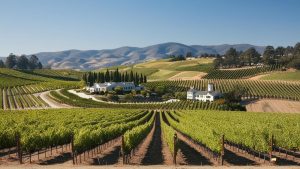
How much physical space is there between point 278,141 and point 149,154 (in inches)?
580

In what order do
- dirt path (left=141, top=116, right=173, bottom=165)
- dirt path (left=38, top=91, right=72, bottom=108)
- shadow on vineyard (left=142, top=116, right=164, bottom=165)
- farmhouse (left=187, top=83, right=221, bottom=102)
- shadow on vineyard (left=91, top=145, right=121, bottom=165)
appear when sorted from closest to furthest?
shadow on vineyard (left=91, top=145, right=121, bottom=165) → dirt path (left=141, top=116, right=173, bottom=165) → shadow on vineyard (left=142, top=116, right=164, bottom=165) → dirt path (left=38, top=91, right=72, bottom=108) → farmhouse (left=187, top=83, right=221, bottom=102)

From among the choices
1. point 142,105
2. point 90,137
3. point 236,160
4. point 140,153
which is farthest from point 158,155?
point 142,105

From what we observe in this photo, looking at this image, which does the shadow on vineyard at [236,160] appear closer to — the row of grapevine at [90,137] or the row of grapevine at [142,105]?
the row of grapevine at [90,137]

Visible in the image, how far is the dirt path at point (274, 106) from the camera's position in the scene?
443ft

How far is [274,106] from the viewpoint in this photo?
142750 millimetres

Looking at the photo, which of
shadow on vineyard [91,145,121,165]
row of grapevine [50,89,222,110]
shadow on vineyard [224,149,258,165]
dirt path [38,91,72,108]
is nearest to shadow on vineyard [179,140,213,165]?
shadow on vineyard [224,149,258,165]

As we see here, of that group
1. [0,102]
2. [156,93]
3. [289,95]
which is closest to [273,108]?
[289,95]

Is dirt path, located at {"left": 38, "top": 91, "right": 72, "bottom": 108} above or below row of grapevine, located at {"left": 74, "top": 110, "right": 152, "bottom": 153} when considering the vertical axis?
below

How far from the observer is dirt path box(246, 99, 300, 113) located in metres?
135

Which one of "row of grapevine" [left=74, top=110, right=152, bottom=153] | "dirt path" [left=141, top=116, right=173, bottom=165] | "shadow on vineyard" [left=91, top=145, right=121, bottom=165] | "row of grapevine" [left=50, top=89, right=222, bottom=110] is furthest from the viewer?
"row of grapevine" [left=50, top=89, right=222, bottom=110]

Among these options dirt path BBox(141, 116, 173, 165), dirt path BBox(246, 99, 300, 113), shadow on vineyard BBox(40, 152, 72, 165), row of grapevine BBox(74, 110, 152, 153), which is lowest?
dirt path BBox(246, 99, 300, 113)

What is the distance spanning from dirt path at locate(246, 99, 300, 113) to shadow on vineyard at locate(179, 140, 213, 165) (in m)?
95.2

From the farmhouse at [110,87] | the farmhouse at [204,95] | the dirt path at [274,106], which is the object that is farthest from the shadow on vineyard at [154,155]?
the farmhouse at [110,87]

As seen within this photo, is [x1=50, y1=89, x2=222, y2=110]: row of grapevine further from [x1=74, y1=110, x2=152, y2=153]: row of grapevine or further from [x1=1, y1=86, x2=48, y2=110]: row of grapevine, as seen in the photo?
[x1=74, y1=110, x2=152, y2=153]: row of grapevine
